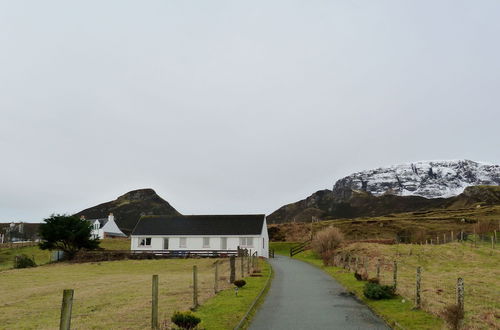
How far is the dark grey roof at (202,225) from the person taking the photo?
65912mm

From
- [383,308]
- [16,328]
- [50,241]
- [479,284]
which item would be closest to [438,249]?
[479,284]

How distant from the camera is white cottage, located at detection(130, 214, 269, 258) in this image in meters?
64.6

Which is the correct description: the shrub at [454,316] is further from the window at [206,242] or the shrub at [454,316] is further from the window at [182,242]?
the window at [182,242]

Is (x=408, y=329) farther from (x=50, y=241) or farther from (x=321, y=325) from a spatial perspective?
(x=50, y=241)

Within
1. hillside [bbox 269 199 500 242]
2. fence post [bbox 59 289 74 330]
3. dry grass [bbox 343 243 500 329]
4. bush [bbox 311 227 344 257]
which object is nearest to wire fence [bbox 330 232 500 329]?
dry grass [bbox 343 243 500 329]

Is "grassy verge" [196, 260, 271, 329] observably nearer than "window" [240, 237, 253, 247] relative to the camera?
Yes

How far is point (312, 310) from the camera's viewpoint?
17.8 meters

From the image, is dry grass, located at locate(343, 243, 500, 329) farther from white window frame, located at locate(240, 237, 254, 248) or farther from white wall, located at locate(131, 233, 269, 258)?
white window frame, located at locate(240, 237, 254, 248)

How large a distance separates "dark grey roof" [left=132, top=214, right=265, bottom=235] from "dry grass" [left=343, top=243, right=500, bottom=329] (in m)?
20.3

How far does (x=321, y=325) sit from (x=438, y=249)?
36.5 m

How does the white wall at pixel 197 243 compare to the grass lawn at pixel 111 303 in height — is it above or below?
above

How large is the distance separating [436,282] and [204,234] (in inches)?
1710

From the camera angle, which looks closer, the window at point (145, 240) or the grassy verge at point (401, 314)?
the grassy verge at point (401, 314)

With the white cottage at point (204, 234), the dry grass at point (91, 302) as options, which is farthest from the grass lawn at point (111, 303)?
the white cottage at point (204, 234)
